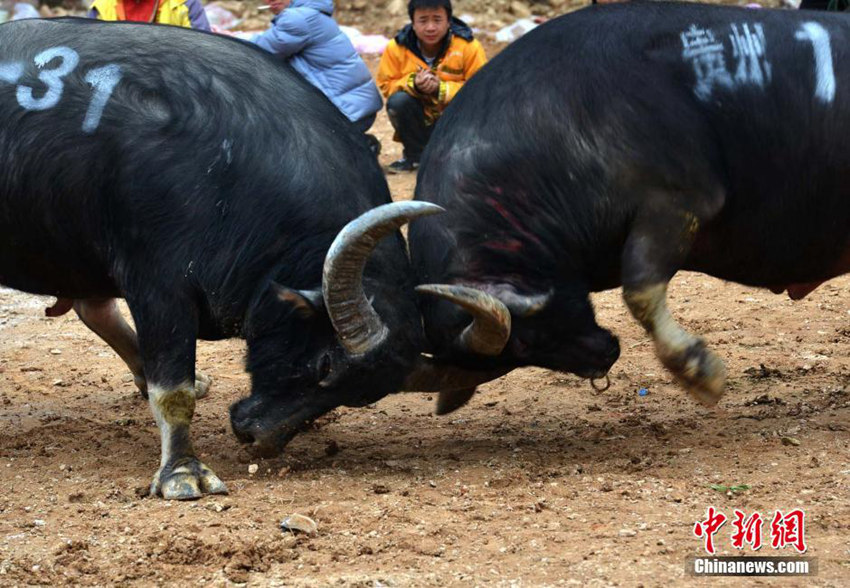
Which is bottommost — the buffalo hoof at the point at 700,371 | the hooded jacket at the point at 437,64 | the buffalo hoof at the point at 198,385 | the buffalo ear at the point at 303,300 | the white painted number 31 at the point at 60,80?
the buffalo hoof at the point at 198,385

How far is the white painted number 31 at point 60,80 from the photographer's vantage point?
5.28 meters

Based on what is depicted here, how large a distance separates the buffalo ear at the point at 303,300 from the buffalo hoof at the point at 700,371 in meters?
1.41

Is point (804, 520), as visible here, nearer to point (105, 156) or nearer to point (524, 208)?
point (524, 208)

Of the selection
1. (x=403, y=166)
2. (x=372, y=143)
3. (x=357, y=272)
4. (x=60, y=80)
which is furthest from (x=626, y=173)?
(x=403, y=166)

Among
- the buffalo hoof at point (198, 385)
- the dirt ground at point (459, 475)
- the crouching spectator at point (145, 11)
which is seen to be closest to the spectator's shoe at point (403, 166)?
the crouching spectator at point (145, 11)

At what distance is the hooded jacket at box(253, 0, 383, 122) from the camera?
9.66 m

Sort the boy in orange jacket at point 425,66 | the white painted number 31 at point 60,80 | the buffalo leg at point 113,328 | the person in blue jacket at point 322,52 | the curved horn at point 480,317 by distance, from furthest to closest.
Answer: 1. the boy in orange jacket at point 425,66
2. the person in blue jacket at point 322,52
3. the buffalo leg at point 113,328
4. the white painted number 31 at point 60,80
5. the curved horn at point 480,317

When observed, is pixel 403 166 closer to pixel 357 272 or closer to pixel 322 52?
pixel 322 52

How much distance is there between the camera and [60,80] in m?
5.36

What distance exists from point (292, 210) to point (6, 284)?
1.38 metres

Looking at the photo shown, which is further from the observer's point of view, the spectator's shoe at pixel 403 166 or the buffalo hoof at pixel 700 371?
the spectator's shoe at pixel 403 166

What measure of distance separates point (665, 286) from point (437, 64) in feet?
18.1

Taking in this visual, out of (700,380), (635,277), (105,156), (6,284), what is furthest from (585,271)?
(6,284)

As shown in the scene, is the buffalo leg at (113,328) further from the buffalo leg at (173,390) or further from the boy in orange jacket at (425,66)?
the boy in orange jacket at (425,66)
